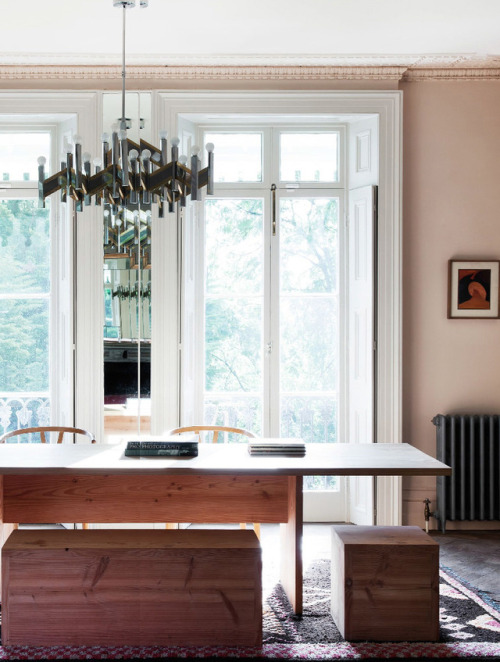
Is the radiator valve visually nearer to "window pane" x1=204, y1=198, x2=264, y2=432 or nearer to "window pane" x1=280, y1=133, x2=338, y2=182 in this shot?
"window pane" x1=204, y1=198, x2=264, y2=432

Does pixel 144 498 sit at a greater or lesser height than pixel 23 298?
lesser

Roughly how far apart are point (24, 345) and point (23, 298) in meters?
0.33

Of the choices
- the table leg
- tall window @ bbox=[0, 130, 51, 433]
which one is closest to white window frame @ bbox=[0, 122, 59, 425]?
tall window @ bbox=[0, 130, 51, 433]

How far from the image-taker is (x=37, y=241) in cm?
477

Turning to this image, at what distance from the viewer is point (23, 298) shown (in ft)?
15.6

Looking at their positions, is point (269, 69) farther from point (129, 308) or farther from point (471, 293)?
point (471, 293)

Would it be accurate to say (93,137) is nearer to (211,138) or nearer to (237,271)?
(211,138)

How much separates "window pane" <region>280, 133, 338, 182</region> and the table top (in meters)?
2.23

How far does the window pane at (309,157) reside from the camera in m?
4.88

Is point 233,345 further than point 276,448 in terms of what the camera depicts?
Yes

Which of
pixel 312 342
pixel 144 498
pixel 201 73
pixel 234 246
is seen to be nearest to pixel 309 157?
pixel 234 246

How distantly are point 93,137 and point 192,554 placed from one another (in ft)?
9.58

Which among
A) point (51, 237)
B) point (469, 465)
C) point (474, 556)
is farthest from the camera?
point (51, 237)

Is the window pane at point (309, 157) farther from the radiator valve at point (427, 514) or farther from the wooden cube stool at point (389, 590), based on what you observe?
the wooden cube stool at point (389, 590)
